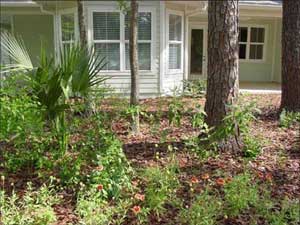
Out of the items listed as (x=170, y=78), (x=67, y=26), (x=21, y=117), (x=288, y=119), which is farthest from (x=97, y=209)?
(x=67, y=26)

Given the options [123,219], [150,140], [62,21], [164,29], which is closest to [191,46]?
[164,29]

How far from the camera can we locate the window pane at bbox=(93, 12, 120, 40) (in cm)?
981

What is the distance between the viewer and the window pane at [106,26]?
9.81 m

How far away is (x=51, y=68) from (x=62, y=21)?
7.55 meters

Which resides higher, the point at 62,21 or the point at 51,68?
the point at 62,21

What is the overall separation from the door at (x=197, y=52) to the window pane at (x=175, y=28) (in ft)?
11.3

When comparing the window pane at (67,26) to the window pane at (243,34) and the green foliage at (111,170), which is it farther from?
the window pane at (243,34)

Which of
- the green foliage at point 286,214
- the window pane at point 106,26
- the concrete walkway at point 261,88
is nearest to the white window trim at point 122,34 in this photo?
the window pane at point 106,26

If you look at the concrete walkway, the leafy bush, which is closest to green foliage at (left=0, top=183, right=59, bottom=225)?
the leafy bush

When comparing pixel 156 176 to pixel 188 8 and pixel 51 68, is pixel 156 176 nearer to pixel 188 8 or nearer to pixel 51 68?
pixel 51 68

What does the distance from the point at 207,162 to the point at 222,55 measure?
4.57ft

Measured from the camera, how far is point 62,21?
1081cm

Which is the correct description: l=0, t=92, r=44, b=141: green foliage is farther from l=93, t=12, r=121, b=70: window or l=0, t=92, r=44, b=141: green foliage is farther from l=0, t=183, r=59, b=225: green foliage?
l=93, t=12, r=121, b=70: window

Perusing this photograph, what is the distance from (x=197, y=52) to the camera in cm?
1456
